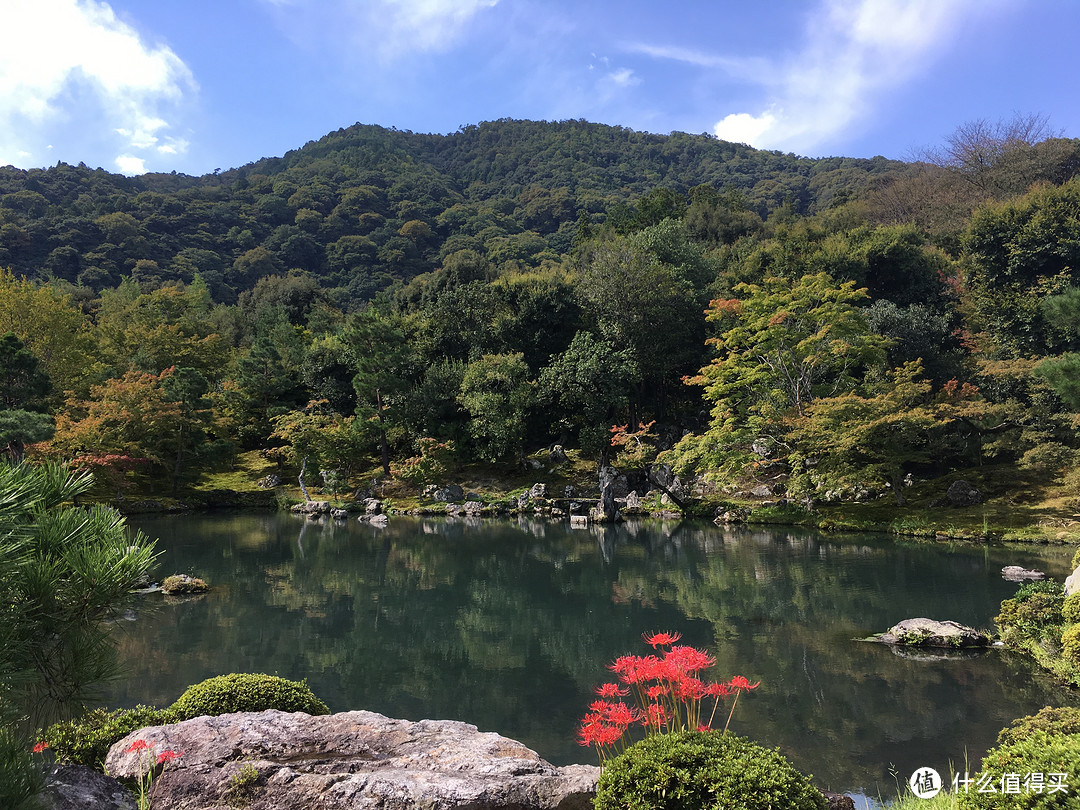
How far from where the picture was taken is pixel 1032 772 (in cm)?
265

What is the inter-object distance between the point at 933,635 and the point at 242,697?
816 cm

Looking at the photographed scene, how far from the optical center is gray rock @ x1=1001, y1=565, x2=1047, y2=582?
35.2ft

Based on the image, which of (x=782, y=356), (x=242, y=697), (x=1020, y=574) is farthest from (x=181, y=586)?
(x=782, y=356)

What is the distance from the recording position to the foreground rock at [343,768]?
11.0ft

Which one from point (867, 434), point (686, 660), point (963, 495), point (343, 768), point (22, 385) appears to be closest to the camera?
point (686, 660)

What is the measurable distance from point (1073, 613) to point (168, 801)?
26.9ft

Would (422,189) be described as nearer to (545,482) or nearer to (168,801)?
(545,482)

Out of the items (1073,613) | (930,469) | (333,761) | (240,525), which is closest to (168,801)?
(333,761)

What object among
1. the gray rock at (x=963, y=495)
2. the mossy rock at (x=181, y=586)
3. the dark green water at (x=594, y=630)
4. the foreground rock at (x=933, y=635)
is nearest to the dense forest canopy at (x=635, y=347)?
the gray rock at (x=963, y=495)

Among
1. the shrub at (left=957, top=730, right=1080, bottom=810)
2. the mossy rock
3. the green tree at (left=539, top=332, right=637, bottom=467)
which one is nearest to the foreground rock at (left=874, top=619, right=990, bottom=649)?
the shrub at (left=957, top=730, right=1080, bottom=810)

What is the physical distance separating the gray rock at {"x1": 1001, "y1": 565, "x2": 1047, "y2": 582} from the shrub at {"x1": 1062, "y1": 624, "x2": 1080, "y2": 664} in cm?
537

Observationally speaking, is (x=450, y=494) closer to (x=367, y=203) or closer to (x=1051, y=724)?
(x=1051, y=724)

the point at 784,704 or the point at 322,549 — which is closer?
the point at 784,704

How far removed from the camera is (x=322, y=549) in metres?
16.0
